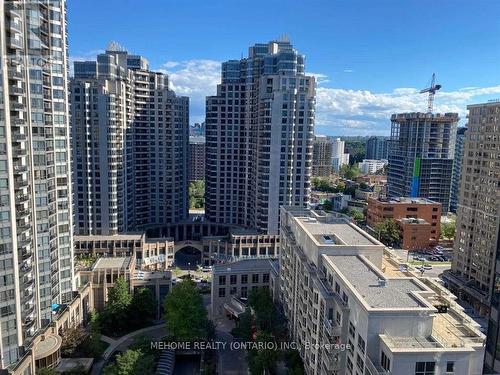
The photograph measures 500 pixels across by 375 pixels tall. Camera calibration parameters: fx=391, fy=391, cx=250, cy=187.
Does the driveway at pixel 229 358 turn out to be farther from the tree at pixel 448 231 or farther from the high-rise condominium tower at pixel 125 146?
the tree at pixel 448 231

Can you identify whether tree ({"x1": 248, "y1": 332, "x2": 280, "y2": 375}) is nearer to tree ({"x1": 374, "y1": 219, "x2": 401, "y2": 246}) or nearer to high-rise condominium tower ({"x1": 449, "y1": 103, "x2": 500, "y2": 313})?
high-rise condominium tower ({"x1": 449, "y1": 103, "x2": 500, "y2": 313})

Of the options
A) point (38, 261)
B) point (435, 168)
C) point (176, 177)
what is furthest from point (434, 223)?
point (38, 261)

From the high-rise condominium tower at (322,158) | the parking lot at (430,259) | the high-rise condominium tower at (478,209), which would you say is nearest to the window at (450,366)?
the high-rise condominium tower at (478,209)

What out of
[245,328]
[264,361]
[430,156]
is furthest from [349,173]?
[264,361]

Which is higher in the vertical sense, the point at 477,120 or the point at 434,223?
the point at 477,120

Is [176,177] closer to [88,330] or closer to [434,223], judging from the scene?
[88,330]

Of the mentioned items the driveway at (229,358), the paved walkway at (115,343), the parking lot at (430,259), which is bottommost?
the driveway at (229,358)
